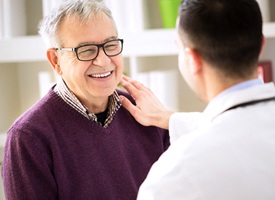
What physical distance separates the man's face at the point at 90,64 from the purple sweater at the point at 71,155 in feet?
0.29

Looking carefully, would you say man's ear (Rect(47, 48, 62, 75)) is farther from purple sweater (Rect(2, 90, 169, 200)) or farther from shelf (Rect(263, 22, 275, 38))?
shelf (Rect(263, 22, 275, 38))

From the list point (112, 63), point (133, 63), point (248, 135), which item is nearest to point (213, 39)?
point (248, 135)

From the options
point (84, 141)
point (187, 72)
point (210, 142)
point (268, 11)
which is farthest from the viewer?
point (268, 11)

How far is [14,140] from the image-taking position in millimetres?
1589

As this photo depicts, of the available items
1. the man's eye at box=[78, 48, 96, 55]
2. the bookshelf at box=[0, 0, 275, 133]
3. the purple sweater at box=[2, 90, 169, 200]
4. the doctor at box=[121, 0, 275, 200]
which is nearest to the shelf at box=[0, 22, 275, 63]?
the bookshelf at box=[0, 0, 275, 133]

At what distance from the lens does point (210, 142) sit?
→ 1.04m

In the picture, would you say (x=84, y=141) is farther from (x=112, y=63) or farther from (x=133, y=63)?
(x=133, y=63)

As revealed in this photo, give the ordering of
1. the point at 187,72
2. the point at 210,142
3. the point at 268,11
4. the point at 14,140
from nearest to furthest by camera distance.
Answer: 1. the point at 210,142
2. the point at 187,72
3. the point at 14,140
4. the point at 268,11

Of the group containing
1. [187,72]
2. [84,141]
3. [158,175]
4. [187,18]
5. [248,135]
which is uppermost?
[187,18]

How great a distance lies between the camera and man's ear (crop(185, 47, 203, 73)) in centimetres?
116

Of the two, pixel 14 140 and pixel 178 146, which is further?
pixel 14 140

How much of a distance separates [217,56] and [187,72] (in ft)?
0.34

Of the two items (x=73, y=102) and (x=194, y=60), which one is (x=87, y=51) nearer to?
(x=73, y=102)

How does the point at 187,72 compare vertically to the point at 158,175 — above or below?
above
